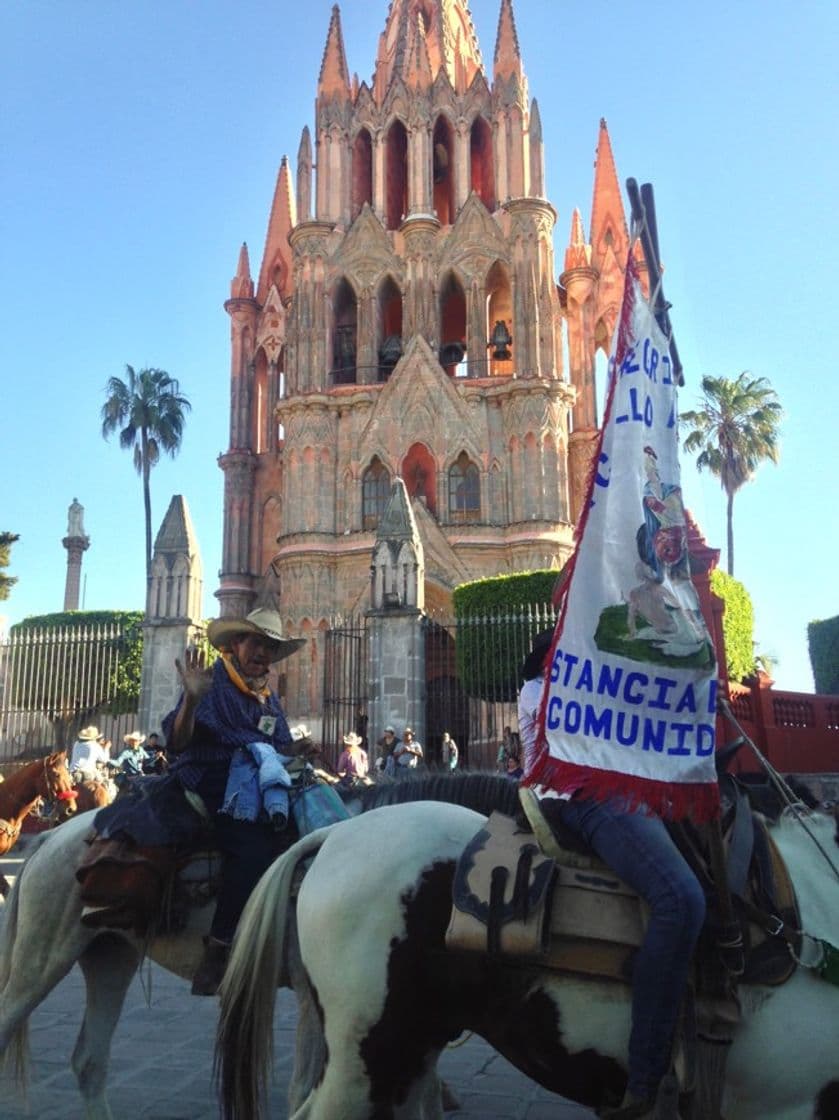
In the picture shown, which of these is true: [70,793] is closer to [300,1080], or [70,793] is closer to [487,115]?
[300,1080]

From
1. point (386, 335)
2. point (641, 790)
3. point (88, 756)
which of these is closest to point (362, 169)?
point (386, 335)

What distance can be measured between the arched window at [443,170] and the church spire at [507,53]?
2966 millimetres

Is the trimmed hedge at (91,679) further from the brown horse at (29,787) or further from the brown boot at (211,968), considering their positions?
the brown boot at (211,968)

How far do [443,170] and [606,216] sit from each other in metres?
7.55

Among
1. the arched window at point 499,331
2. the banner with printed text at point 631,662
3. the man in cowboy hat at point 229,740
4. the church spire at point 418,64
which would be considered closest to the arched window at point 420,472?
the arched window at point 499,331

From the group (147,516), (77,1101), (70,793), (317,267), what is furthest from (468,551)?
(77,1101)

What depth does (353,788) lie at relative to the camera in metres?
4.79

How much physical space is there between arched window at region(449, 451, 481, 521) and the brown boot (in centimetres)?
3040

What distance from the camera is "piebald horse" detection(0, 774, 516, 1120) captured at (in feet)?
15.1

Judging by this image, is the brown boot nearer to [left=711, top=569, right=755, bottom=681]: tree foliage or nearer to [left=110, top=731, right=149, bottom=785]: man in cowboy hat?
[left=110, top=731, right=149, bottom=785]: man in cowboy hat

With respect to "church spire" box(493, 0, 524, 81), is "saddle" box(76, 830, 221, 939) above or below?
below

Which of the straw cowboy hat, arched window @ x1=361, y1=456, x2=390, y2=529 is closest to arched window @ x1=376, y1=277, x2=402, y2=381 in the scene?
arched window @ x1=361, y1=456, x2=390, y2=529

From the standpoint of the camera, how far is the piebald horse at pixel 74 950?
459cm

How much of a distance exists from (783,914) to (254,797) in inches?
95.4
